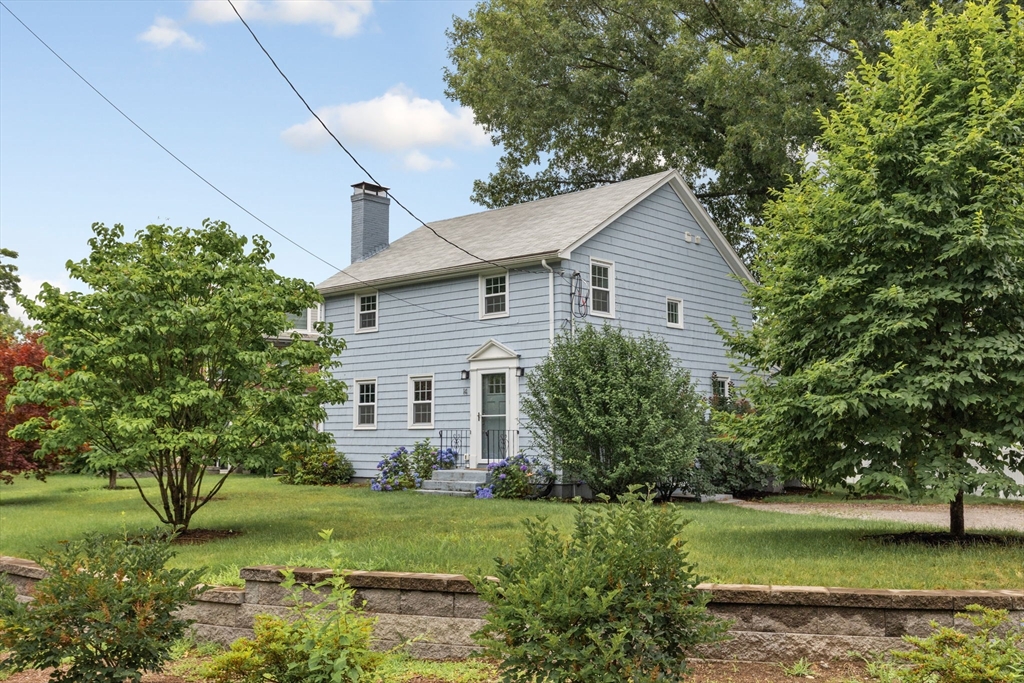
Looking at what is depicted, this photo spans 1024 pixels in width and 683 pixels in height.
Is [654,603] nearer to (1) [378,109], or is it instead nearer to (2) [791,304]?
(2) [791,304]

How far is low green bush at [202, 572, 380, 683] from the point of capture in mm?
5062

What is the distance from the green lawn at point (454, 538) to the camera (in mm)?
7199

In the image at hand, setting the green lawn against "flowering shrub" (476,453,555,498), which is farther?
"flowering shrub" (476,453,555,498)

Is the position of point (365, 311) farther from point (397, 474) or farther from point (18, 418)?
point (18, 418)

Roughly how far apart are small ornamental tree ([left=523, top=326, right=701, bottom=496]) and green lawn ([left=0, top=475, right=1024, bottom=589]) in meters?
1.06

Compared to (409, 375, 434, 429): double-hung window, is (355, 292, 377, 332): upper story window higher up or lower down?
higher up

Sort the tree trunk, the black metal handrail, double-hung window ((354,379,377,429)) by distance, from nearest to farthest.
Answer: the tree trunk < the black metal handrail < double-hung window ((354,379,377,429))

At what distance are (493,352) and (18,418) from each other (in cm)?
949

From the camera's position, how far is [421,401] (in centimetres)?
2103

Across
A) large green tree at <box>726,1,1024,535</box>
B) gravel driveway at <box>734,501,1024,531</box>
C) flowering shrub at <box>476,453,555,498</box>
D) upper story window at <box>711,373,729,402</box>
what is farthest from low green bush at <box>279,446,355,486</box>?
large green tree at <box>726,1,1024,535</box>

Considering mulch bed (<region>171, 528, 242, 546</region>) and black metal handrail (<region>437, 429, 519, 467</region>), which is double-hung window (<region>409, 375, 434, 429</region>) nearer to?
black metal handrail (<region>437, 429, 519, 467</region>)

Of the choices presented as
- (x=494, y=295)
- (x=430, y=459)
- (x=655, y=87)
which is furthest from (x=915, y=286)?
(x=655, y=87)

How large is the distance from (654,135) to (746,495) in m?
14.1

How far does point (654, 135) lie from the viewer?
29.0 metres
